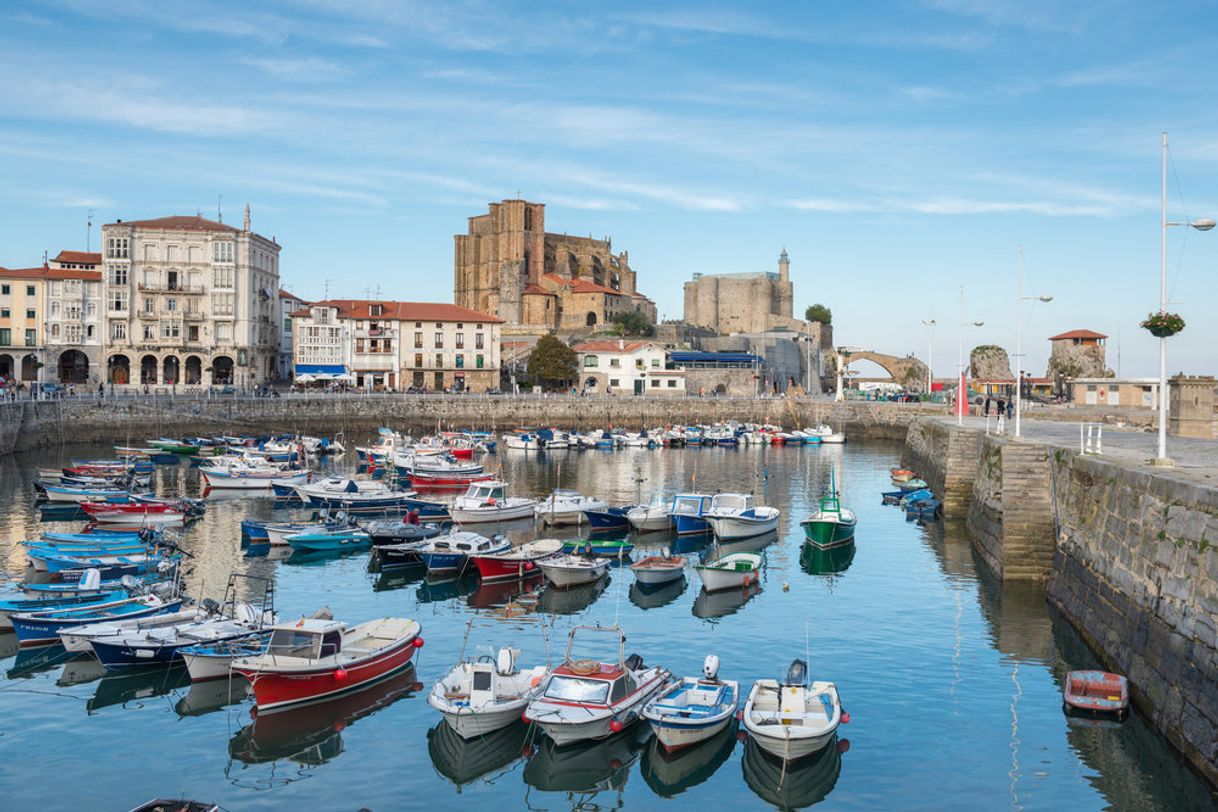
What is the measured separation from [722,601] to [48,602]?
18639mm

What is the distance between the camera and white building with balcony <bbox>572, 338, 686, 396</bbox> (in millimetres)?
119750

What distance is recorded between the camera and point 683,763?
20.4 m

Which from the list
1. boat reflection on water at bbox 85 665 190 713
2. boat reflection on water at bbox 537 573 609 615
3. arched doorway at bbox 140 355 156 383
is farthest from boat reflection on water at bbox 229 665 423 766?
arched doorway at bbox 140 355 156 383

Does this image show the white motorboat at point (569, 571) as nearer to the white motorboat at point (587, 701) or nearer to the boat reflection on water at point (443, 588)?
the boat reflection on water at point (443, 588)

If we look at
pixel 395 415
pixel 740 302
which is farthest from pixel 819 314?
pixel 395 415

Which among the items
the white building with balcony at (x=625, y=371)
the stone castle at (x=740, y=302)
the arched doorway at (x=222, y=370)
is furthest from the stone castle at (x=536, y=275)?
the arched doorway at (x=222, y=370)

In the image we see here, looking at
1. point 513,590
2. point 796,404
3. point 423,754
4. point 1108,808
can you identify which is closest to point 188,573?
point 513,590

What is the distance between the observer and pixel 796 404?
115 metres

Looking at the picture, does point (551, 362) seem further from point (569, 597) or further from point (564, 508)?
point (569, 597)

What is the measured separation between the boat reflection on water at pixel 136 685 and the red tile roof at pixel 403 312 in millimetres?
86208

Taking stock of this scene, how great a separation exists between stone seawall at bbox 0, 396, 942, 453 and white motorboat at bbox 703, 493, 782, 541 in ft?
158

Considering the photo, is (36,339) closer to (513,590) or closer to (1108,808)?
(513,590)

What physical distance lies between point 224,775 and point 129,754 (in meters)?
2.29

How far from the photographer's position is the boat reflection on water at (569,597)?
3231 cm
